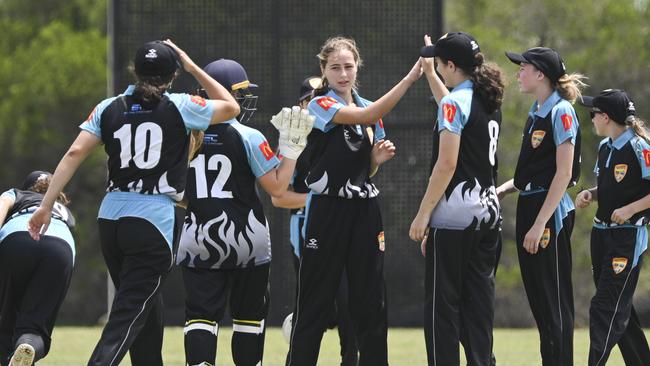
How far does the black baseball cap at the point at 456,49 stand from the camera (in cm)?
611

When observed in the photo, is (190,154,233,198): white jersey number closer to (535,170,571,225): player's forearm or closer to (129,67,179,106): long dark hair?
(129,67,179,106): long dark hair

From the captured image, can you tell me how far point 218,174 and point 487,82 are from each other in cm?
142

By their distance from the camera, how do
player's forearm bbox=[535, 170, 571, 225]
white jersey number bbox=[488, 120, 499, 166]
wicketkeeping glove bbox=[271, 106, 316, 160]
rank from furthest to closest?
player's forearm bbox=[535, 170, 571, 225], white jersey number bbox=[488, 120, 499, 166], wicketkeeping glove bbox=[271, 106, 316, 160]

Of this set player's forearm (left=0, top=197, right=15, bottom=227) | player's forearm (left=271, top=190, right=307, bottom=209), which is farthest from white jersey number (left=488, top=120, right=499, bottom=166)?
player's forearm (left=0, top=197, right=15, bottom=227)

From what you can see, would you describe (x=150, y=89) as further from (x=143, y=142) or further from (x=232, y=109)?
(x=232, y=109)

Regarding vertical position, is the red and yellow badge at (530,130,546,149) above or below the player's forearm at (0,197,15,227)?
above

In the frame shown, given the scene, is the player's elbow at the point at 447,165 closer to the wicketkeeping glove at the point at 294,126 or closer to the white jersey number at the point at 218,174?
the wicketkeeping glove at the point at 294,126

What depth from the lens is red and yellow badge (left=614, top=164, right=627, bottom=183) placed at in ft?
23.5

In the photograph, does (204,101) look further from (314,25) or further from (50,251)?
(314,25)

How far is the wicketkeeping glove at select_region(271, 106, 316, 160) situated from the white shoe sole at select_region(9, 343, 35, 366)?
1.91 m

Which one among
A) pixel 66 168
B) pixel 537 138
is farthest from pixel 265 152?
pixel 537 138

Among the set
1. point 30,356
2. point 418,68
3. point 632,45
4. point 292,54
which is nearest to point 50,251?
point 30,356

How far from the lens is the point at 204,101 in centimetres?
591

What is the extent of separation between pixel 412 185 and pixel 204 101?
5437 millimetres
